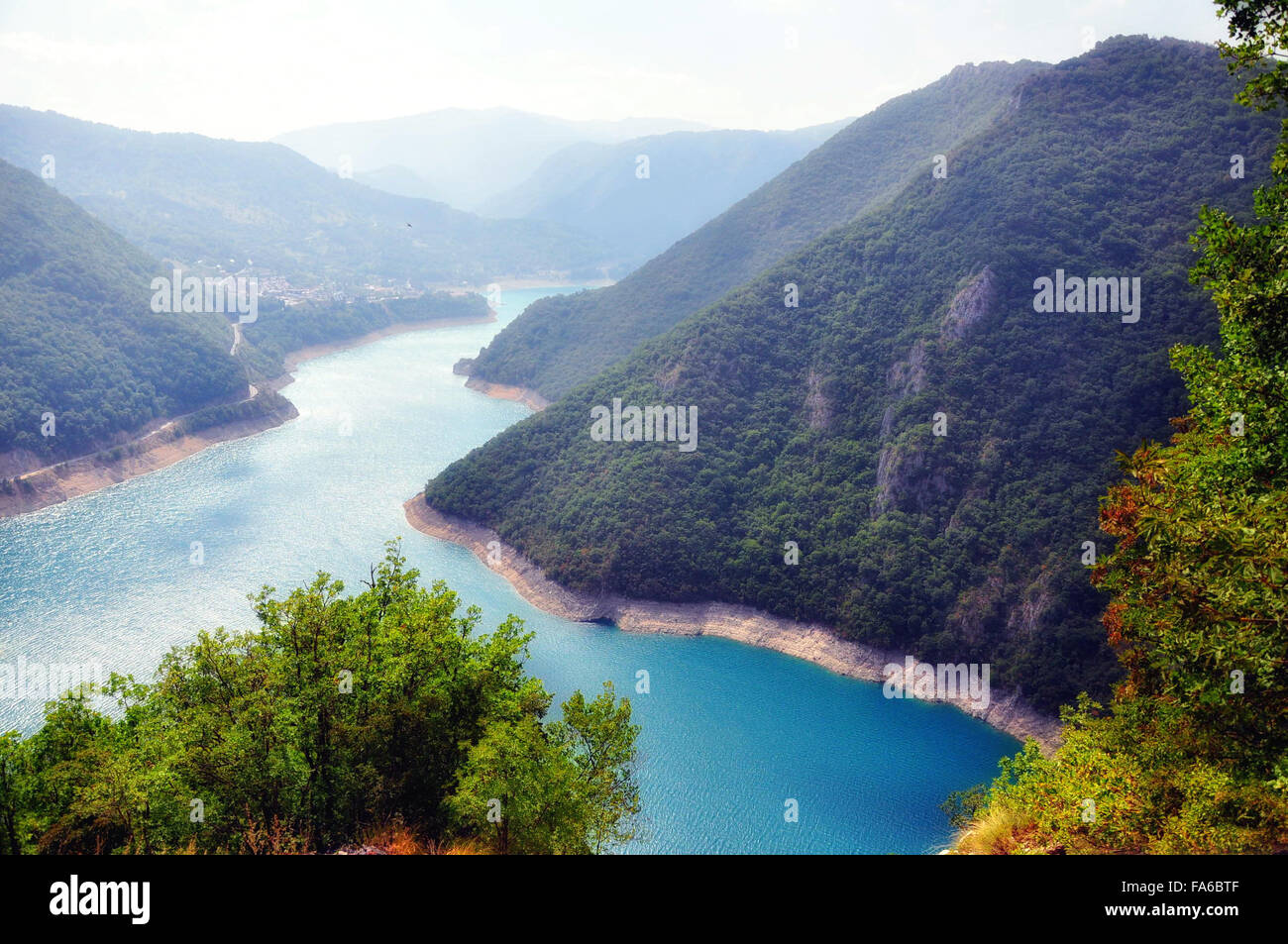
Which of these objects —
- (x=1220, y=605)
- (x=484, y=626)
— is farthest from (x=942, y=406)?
(x=1220, y=605)

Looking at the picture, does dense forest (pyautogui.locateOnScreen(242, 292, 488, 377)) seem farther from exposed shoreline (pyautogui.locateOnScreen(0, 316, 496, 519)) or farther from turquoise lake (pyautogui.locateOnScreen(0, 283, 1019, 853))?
turquoise lake (pyautogui.locateOnScreen(0, 283, 1019, 853))

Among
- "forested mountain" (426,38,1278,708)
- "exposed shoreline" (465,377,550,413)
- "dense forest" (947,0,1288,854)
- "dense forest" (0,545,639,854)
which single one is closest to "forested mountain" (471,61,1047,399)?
"exposed shoreline" (465,377,550,413)

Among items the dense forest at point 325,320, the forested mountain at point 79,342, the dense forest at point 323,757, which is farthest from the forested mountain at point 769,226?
the dense forest at point 323,757

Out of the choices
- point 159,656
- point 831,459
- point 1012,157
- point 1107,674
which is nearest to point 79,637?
point 159,656

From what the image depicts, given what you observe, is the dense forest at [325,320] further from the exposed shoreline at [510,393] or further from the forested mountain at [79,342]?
the exposed shoreline at [510,393]

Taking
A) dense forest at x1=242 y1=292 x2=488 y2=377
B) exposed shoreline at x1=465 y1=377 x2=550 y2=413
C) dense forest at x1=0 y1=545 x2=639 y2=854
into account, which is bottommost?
dense forest at x1=0 y1=545 x2=639 y2=854

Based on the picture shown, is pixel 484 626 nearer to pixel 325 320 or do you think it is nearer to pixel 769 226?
pixel 769 226
